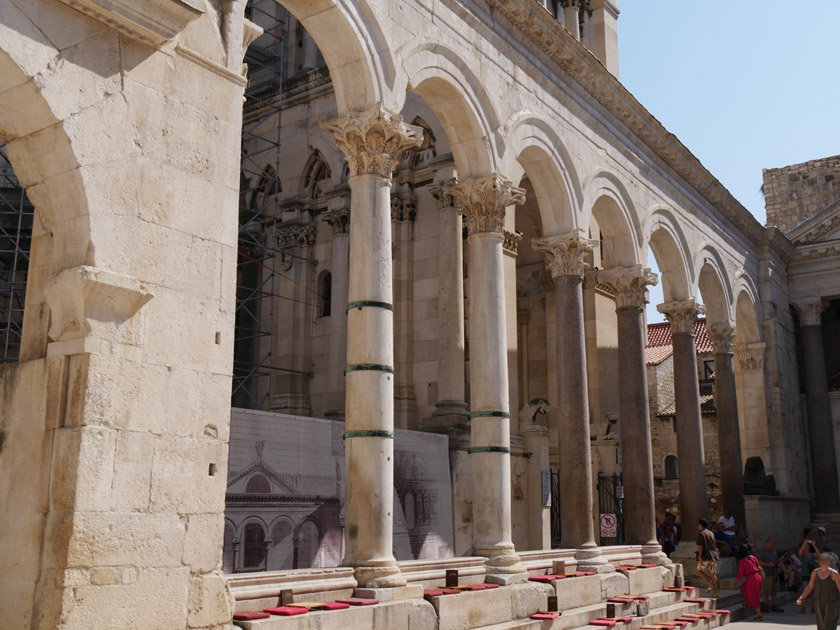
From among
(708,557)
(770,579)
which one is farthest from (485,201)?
(770,579)

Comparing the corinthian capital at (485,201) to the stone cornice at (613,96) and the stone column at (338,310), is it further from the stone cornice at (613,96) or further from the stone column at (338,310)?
the stone column at (338,310)

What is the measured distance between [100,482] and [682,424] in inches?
549

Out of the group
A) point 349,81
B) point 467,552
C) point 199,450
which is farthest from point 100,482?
point 467,552

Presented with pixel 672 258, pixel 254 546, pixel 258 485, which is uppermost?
pixel 672 258

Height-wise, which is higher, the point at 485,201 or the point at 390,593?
the point at 485,201

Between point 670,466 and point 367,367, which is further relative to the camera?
point 670,466

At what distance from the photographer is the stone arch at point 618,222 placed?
15.5m

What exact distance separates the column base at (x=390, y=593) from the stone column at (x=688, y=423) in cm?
962

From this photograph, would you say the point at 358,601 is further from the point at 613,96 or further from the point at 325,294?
the point at 325,294

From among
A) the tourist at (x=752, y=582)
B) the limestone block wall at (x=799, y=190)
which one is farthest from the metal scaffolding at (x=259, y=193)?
the limestone block wall at (x=799, y=190)

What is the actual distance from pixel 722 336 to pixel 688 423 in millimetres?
3468

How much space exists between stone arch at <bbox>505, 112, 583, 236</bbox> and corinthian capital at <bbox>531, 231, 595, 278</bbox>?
153 millimetres

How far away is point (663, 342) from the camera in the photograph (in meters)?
35.5

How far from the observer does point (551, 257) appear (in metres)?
14.0
